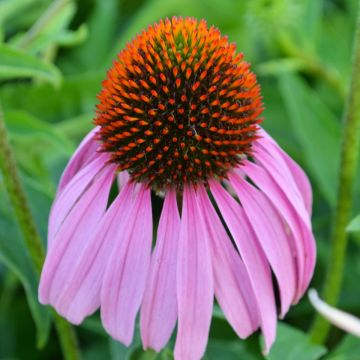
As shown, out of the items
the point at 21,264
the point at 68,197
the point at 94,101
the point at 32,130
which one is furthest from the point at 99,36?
the point at 68,197

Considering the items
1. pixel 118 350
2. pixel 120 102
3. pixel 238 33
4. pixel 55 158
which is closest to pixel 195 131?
pixel 120 102

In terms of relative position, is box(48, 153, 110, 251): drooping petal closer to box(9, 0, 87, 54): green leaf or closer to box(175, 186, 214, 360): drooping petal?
box(175, 186, 214, 360): drooping petal

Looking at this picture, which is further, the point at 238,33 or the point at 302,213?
the point at 238,33

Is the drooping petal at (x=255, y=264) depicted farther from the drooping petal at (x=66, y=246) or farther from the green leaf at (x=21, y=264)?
the green leaf at (x=21, y=264)

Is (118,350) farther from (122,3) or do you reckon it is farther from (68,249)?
(122,3)

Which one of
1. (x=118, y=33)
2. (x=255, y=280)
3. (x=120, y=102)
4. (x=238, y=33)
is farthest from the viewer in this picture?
(x=118, y=33)

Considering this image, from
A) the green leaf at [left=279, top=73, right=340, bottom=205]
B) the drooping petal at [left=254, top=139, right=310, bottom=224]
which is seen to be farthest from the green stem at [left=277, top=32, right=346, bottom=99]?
the drooping petal at [left=254, top=139, right=310, bottom=224]
